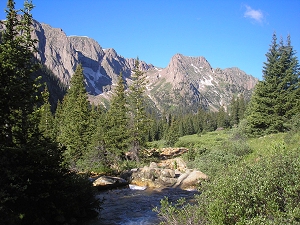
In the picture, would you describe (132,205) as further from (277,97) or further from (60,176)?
(277,97)

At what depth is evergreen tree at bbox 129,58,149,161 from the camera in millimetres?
33875

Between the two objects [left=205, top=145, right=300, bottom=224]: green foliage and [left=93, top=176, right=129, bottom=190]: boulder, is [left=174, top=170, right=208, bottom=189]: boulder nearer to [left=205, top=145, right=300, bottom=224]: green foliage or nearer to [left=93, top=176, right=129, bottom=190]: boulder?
[left=93, top=176, right=129, bottom=190]: boulder

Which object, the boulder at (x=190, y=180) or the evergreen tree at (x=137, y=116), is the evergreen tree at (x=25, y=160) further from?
the evergreen tree at (x=137, y=116)

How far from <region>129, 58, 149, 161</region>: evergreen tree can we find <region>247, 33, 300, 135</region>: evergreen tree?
14.0m

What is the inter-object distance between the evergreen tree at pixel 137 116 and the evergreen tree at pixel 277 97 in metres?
14.0

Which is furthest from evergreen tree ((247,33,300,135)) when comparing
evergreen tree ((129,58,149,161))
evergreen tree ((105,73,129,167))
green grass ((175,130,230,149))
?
evergreen tree ((105,73,129,167))

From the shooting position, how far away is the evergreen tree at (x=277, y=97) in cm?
2717

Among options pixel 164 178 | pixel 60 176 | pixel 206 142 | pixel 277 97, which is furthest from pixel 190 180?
pixel 206 142

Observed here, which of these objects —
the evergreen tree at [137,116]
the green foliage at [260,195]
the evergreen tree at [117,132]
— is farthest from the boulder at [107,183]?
the green foliage at [260,195]

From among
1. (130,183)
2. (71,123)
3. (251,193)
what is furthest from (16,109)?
(71,123)

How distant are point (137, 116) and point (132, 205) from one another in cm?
2043

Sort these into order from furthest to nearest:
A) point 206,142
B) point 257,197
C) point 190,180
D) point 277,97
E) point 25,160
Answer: point 206,142, point 277,97, point 190,180, point 25,160, point 257,197

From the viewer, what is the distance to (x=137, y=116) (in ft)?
114

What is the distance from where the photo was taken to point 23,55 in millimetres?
11234
